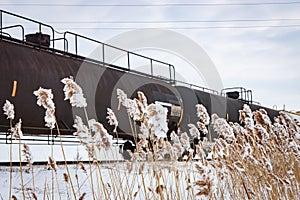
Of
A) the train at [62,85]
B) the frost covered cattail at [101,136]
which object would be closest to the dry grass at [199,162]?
the frost covered cattail at [101,136]

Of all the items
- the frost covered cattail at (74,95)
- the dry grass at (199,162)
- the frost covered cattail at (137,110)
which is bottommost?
the dry grass at (199,162)

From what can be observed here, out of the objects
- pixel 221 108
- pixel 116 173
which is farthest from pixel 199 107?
pixel 221 108

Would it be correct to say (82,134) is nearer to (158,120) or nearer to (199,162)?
(158,120)

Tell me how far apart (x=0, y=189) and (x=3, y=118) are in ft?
7.83

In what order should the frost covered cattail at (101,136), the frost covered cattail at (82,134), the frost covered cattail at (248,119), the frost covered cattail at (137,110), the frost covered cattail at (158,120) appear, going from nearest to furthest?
the frost covered cattail at (158,120)
the frost covered cattail at (101,136)
the frost covered cattail at (82,134)
the frost covered cattail at (137,110)
the frost covered cattail at (248,119)

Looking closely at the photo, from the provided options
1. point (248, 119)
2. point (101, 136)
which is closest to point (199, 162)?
point (101, 136)

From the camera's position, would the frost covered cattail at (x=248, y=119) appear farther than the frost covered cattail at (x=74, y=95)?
Yes

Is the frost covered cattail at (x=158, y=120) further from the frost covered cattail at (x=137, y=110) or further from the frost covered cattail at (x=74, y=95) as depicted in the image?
the frost covered cattail at (x=74, y=95)

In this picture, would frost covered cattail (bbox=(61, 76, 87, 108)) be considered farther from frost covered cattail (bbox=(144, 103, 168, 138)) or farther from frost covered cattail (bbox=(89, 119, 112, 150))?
frost covered cattail (bbox=(144, 103, 168, 138))

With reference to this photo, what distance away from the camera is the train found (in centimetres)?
760

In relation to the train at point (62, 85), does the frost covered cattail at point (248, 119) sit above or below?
below

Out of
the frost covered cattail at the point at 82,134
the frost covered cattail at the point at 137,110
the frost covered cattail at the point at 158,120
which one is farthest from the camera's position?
the frost covered cattail at the point at 137,110

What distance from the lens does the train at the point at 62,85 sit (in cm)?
760

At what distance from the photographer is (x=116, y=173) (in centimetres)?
331
